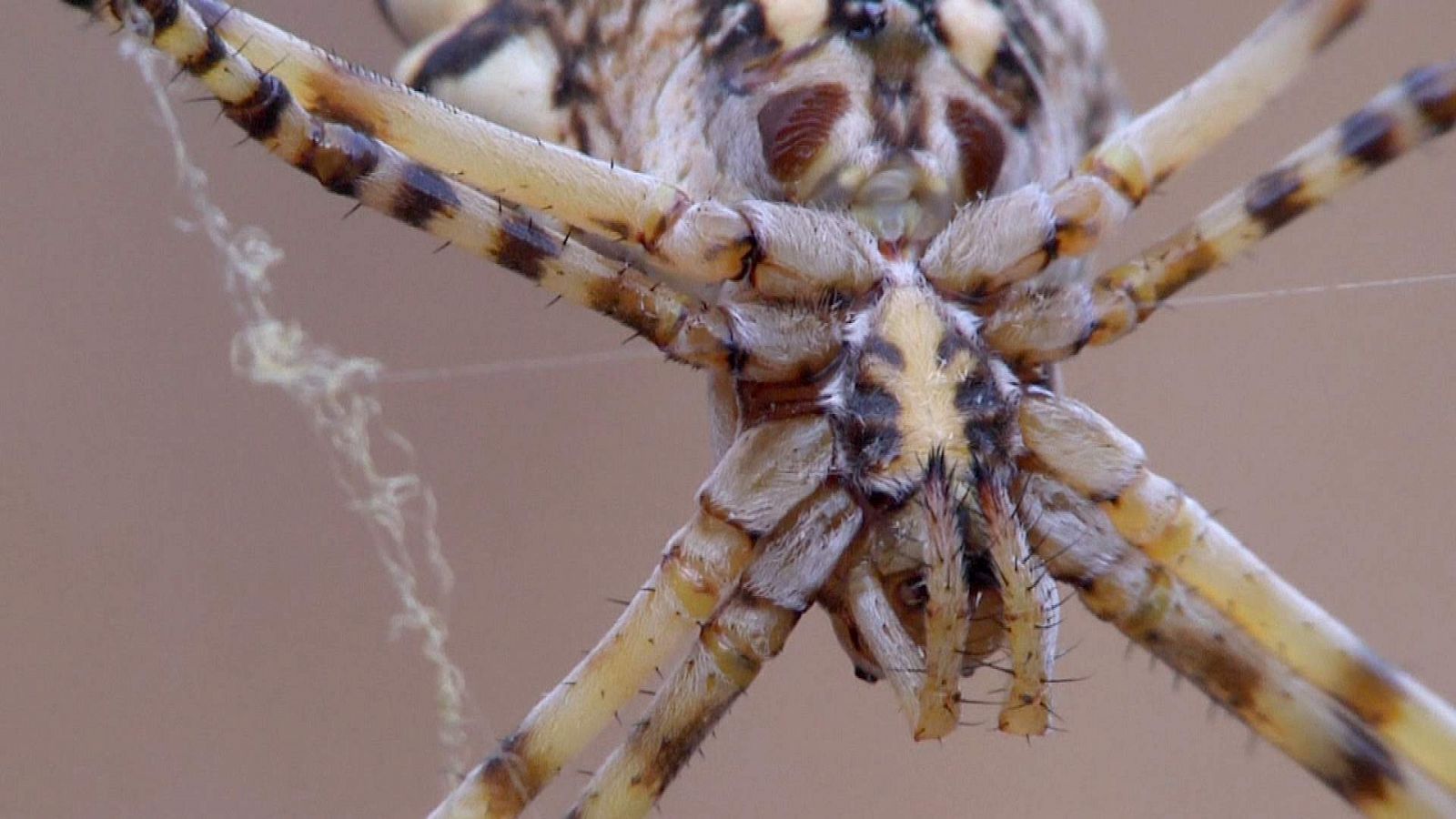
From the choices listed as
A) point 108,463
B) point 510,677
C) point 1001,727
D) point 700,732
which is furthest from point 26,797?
point 1001,727

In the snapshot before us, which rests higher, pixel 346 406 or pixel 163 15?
pixel 163 15

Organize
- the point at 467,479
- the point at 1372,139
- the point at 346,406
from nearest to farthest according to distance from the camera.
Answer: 1. the point at 1372,139
2. the point at 467,479
3. the point at 346,406

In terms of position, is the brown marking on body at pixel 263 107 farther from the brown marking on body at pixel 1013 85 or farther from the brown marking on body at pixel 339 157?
the brown marking on body at pixel 1013 85

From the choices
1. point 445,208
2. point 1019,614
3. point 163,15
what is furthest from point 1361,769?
point 163,15

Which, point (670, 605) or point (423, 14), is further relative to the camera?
point (423, 14)

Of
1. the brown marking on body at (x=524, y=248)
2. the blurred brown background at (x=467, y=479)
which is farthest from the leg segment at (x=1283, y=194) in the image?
the blurred brown background at (x=467, y=479)

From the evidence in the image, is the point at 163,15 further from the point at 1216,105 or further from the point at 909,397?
the point at 1216,105

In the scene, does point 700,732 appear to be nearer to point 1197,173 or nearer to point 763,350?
point 763,350
